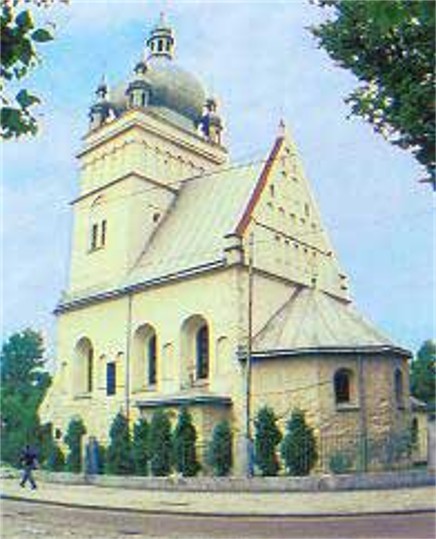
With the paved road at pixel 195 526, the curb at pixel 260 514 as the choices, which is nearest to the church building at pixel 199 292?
the curb at pixel 260 514

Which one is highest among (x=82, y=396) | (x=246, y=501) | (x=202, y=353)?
(x=202, y=353)

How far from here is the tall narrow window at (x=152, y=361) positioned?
34188mm

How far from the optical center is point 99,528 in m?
14.0

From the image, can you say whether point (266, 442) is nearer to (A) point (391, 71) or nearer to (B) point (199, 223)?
(B) point (199, 223)

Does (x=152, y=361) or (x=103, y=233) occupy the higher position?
(x=103, y=233)

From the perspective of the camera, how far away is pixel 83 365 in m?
38.0

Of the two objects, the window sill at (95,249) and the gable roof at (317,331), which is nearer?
the gable roof at (317,331)

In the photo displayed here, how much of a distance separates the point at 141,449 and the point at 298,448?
20.4 ft

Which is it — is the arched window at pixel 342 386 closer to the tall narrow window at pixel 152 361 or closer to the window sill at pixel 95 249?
the tall narrow window at pixel 152 361

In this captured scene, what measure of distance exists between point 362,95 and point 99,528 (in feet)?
28.2

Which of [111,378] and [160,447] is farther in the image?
[111,378]

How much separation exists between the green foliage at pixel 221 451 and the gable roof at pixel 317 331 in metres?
3.29

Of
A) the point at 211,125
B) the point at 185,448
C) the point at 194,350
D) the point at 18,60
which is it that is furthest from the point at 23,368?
the point at 18,60

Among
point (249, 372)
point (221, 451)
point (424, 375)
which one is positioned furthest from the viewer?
point (424, 375)
